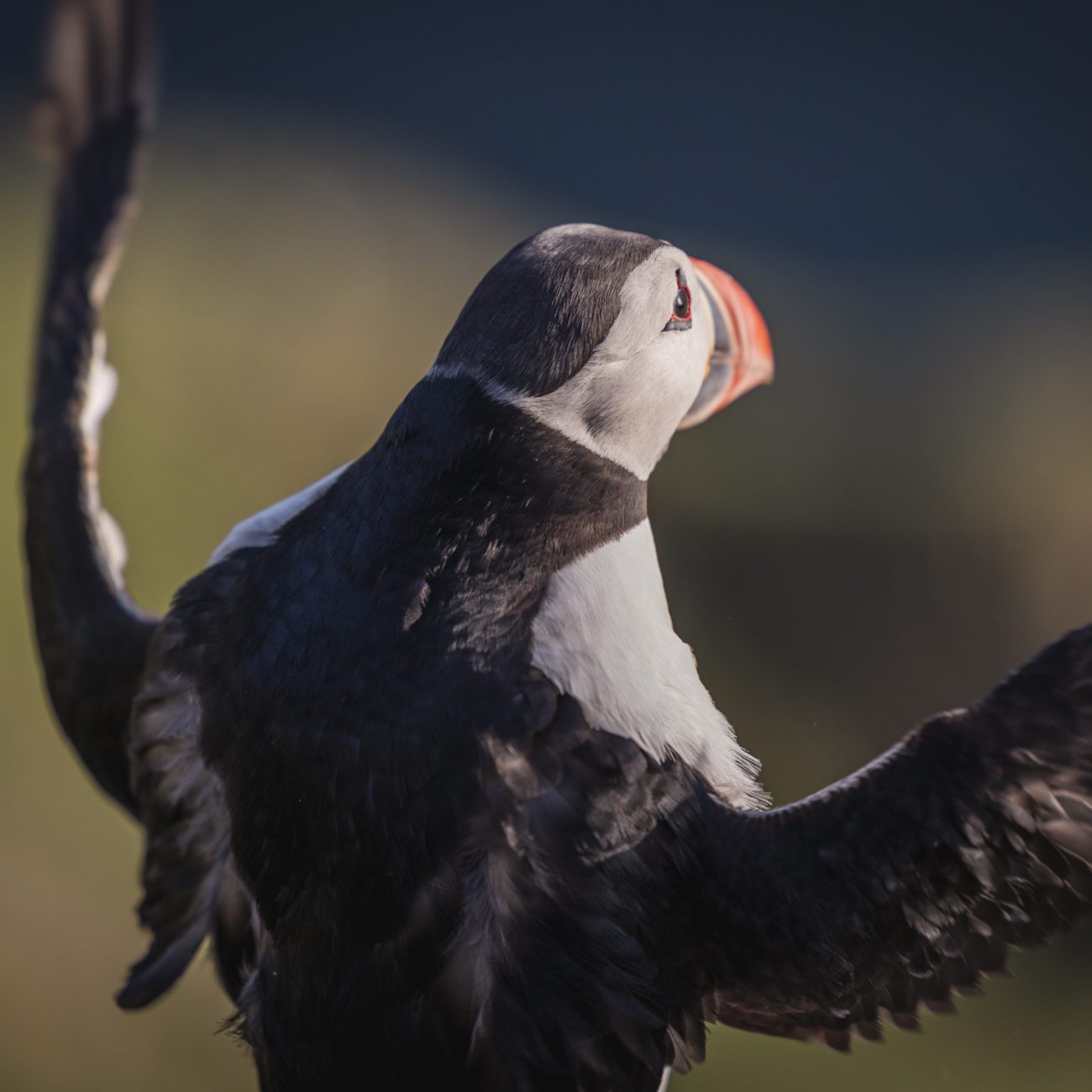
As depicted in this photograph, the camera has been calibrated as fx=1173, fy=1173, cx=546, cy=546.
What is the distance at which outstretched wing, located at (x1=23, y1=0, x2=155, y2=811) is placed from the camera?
147cm

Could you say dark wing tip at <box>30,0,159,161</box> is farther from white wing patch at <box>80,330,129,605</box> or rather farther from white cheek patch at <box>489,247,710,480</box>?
white cheek patch at <box>489,247,710,480</box>

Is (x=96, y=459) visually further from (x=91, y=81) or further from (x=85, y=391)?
(x=91, y=81)

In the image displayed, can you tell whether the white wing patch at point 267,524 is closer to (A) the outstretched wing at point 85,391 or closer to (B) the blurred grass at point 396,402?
(A) the outstretched wing at point 85,391

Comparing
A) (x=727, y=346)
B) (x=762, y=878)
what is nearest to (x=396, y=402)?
(x=727, y=346)

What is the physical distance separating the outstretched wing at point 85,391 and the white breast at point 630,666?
2.03 ft

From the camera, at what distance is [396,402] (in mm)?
2906

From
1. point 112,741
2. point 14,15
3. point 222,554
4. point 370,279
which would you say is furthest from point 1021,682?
point 14,15

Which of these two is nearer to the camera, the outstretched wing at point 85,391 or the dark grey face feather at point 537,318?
the dark grey face feather at point 537,318

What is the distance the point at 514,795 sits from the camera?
101cm

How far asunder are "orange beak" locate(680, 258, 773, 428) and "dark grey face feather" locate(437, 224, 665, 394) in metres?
0.28

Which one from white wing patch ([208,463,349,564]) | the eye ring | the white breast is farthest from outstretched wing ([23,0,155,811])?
the eye ring

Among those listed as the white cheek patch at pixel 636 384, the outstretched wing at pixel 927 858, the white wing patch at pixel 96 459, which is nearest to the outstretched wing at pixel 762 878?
the outstretched wing at pixel 927 858

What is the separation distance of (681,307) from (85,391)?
89cm

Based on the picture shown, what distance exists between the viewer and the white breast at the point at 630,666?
1047 millimetres
